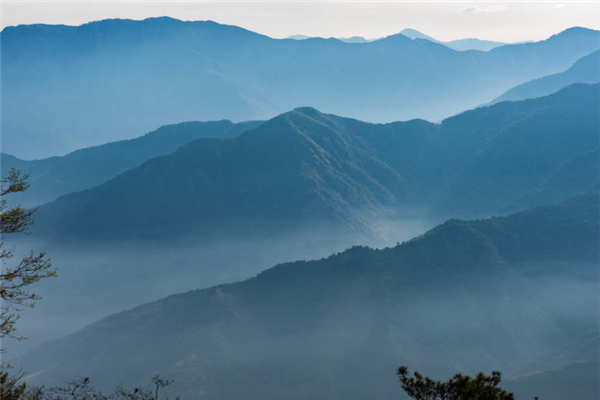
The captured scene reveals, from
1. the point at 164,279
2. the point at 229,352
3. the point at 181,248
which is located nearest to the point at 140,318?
the point at 229,352

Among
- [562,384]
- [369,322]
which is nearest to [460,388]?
[562,384]

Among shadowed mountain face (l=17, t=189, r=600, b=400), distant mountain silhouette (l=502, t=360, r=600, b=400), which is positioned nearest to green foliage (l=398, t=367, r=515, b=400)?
distant mountain silhouette (l=502, t=360, r=600, b=400)

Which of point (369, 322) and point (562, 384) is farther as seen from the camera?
point (369, 322)

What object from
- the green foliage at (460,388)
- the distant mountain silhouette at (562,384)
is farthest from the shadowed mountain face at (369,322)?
the green foliage at (460,388)

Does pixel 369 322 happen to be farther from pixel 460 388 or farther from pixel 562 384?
pixel 460 388

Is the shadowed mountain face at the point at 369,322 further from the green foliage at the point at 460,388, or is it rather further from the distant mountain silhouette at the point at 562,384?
the green foliage at the point at 460,388

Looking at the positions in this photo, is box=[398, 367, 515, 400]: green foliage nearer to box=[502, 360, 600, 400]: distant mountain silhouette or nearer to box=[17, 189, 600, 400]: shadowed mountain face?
box=[502, 360, 600, 400]: distant mountain silhouette
